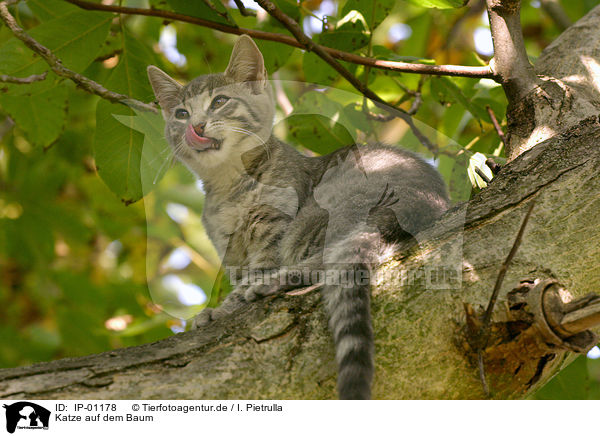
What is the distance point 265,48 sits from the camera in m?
2.98

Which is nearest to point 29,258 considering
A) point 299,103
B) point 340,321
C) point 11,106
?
point 11,106

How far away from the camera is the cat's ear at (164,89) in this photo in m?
2.92

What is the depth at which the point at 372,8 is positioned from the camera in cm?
296

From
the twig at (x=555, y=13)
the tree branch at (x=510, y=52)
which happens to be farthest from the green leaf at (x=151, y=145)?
the twig at (x=555, y=13)

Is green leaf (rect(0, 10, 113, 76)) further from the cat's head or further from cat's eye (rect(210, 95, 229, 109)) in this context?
cat's eye (rect(210, 95, 229, 109))

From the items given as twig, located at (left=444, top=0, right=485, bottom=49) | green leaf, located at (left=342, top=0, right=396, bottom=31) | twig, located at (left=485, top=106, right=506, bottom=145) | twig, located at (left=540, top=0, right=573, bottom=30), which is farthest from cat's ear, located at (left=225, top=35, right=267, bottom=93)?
twig, located at (left=444, top=0, right=485, bottom=49)

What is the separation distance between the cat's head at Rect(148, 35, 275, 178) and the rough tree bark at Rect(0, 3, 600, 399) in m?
1.10

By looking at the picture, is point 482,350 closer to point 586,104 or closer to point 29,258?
point 586,104

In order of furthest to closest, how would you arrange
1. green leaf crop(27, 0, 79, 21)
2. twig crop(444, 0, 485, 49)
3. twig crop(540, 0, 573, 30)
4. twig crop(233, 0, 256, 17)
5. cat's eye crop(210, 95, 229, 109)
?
twig crop(444, 0, 485, 49)
twig crop(540, 0, 573, 30)
green leaf crop(27, 0, 79, 21)
twig crop(233, 0, 256, 17)
cat's eye crop(210, 95, 229, 109)

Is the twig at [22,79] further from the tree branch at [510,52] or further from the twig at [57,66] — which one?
the tree branch at [510,52]

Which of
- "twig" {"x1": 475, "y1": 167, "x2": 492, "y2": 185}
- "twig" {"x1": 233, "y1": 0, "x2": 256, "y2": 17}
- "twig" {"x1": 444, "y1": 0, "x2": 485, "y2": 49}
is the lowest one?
"twig" {"x1": 475, "y1": 167, "x2": 492, "y2": 185}

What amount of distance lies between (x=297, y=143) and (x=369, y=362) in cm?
186

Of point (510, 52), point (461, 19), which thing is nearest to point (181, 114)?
point (510, 52)

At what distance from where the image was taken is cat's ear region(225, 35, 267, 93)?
2828 mm
